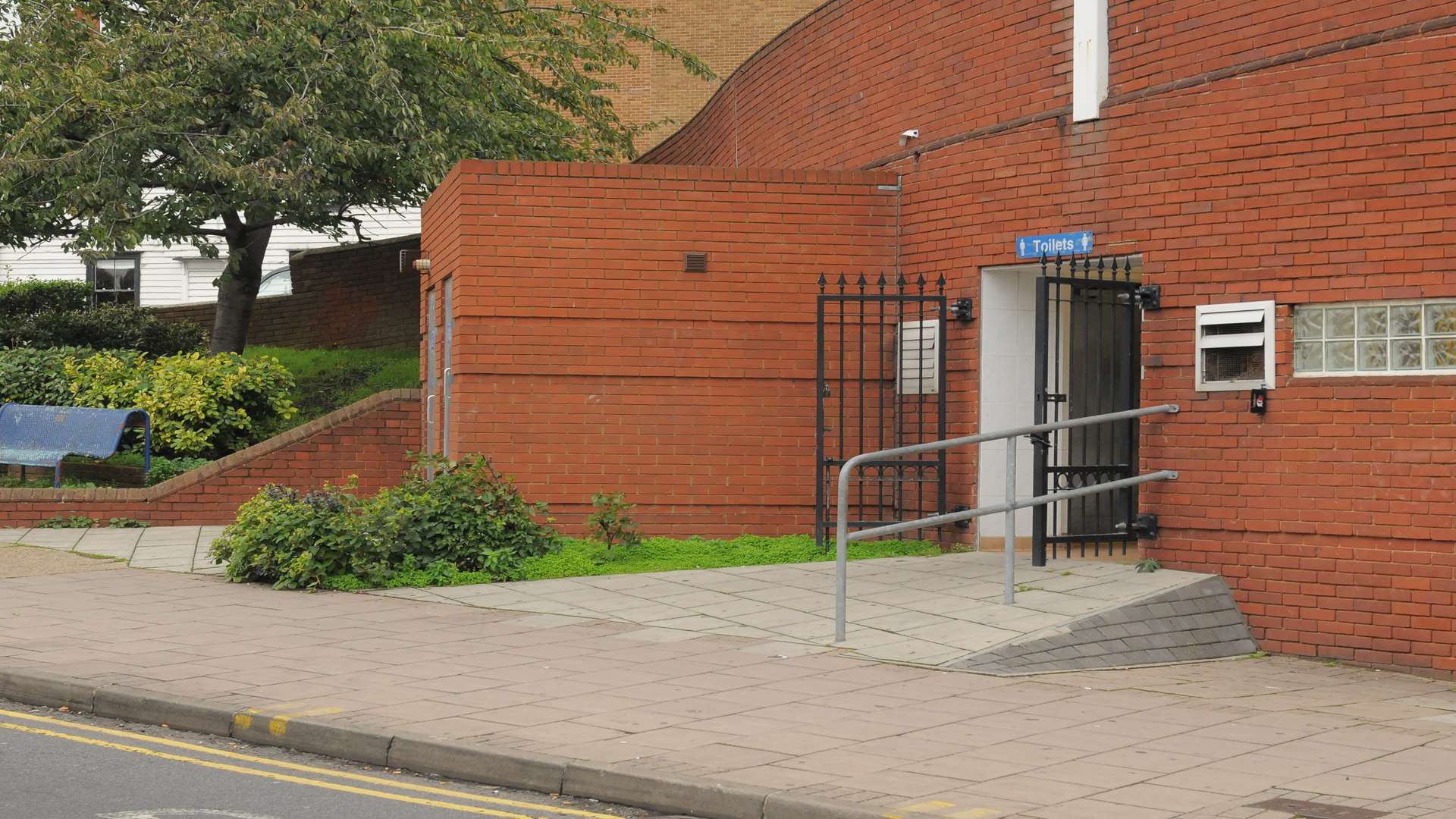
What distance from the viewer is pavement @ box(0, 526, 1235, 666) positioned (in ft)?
28.9

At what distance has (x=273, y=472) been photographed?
15.1 m

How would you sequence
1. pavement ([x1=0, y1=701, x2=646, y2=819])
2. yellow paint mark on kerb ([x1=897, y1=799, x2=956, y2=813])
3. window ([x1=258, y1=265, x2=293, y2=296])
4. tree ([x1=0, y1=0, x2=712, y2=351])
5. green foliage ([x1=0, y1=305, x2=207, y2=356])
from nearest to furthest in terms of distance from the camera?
yellow paint mark on kerb ([x1=897, y1=799, x2=956, y2=813]) → pavement ([x1=0, y1=701, x2=646, y2=819]) → tree ([x1=0, y1=0, x2=712, y2=351]) → green foliage ([x1=0, y1=305, x2=207, y2=356]) → window ([x1=258, y1=265, x2=293, y2=296])

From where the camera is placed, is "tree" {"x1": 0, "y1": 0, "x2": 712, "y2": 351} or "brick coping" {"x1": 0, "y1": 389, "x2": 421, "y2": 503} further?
"tree" {"x1": 0, "y1": 0, "x2": 712, "y2": 351}

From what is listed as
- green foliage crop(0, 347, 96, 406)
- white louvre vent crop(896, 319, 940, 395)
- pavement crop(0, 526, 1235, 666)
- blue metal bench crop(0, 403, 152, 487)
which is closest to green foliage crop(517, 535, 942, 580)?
pavement crop(0, 526, 1235, 666)

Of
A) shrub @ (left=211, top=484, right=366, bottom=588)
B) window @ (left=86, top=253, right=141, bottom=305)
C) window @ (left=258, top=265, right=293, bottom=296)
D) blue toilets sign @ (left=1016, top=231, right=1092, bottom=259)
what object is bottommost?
shrub @ (left=211, top=484, right=366, bottom=588)

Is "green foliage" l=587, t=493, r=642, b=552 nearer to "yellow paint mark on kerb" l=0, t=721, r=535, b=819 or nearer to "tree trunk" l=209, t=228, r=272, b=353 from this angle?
"yellow paint mark on kerb" l=0, t=721, r=535, b=819

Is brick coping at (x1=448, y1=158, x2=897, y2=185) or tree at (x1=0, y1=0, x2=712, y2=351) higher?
tree at (x1=0, y1=0, x2=712, y2=351)

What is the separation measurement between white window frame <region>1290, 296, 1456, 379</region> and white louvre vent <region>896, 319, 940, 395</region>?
9.12 feet

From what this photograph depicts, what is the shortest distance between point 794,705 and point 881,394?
198 inches

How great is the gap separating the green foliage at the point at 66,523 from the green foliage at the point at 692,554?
5.17m

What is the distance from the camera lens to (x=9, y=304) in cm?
2158

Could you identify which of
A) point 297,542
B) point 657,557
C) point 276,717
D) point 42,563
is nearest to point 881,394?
point 657,557

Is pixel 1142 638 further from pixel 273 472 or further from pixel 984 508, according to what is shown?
pixel 273 472

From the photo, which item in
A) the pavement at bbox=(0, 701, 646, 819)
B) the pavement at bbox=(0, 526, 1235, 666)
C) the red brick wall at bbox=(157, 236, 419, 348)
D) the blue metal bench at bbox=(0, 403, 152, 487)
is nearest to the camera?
the pavement at bbox=(0, 701, 646, 819)
